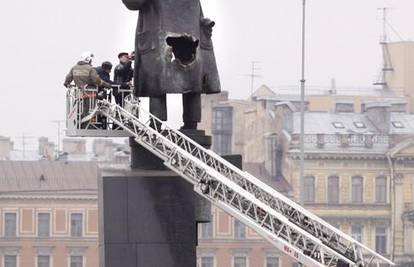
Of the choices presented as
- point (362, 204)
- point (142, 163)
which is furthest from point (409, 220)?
point (142, 163)

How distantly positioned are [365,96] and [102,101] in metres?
98.9

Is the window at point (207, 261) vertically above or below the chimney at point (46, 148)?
below

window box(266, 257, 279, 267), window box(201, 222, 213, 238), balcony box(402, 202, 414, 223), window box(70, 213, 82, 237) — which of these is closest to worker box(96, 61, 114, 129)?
window box(201, 222, 213, 238)

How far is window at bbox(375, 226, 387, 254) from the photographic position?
113 m

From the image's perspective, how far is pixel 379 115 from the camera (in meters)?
113

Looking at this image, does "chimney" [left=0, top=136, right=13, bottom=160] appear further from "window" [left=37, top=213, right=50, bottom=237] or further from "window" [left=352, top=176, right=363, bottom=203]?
"window" [left=352, top=176, right=363, bottom=203]

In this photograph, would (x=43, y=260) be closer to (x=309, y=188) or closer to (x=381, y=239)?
(x=309, y=188)

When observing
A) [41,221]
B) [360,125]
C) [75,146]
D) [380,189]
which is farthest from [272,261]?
[75,146]

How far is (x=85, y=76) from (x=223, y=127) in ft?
314

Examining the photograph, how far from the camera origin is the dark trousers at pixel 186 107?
75.4 ft

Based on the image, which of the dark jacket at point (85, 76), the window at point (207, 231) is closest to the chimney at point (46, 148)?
the window at point (207, 231)

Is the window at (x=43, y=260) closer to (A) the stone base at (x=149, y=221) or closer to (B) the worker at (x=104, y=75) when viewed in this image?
(B) the worker at (x=104, y=75)

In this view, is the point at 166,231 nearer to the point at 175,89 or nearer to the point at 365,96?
the point at 175,89

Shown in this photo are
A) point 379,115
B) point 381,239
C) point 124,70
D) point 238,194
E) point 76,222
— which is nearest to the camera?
point 238,194
